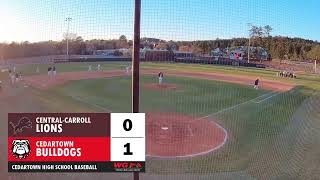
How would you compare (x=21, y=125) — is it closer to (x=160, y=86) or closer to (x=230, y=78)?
(x=160, y=86)

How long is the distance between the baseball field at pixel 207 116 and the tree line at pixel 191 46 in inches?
57.6

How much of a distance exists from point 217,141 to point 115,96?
265 inches

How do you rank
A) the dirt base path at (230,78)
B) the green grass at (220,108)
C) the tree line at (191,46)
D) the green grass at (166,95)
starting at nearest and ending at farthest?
the green grass at (220,108) → the tree line at (191,46) → the green grass at (166,95) → the dirt base path at (230,78)

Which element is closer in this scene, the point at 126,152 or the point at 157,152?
the point at 126,152

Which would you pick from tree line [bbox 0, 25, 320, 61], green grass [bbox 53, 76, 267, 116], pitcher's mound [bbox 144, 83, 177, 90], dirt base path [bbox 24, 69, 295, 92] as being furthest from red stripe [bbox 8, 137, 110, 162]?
pitcher's mound [bbox 144, 83, 177, 90]

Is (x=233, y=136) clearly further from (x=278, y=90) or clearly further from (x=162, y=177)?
(x=278, y=90)

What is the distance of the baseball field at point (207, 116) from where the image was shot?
7625mm

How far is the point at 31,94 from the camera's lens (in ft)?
43.4

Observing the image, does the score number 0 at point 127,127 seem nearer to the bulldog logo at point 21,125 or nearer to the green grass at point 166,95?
the bulldog logo at point 21,125

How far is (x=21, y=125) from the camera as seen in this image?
5426mm

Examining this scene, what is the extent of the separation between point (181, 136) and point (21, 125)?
442 cm

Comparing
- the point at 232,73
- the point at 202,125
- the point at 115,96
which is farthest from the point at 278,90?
the point at 202,125

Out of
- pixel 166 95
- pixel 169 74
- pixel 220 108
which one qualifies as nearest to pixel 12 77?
pixel 166 95

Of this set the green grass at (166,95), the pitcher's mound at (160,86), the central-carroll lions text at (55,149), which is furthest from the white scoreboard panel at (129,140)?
the pitcher's mound at (160,86)
